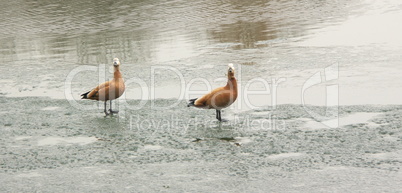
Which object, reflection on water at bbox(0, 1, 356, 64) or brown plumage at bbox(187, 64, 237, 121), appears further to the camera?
reflection on water at bbox(0, 1, 356, 64)

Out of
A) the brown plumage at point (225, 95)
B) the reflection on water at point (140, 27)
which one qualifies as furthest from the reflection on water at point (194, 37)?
the brown plumage at point (225, 95)

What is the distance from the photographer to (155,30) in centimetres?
1773

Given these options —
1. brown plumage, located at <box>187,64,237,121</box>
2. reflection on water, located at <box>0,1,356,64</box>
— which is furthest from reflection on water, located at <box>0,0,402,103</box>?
brown plumage, located at <box>187,64,237,121</box>

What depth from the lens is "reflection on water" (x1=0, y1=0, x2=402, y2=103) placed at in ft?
39.4

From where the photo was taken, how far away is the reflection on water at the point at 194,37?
39.4 ft

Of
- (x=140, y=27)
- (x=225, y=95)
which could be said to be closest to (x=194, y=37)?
(x=140, y=27)

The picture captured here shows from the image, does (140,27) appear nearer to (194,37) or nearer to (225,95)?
(194,37)

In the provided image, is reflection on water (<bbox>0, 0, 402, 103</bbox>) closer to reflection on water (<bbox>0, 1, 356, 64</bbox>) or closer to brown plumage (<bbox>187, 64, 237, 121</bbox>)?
reflection on water (<bbox>0, 1, 356, 64</bbox>)

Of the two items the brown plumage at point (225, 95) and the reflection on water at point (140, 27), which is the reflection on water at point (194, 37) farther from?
the brown plumage at point (225, 95)

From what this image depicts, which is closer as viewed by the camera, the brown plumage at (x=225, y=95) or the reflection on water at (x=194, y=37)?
the brown plumage at (x=225, y=95)

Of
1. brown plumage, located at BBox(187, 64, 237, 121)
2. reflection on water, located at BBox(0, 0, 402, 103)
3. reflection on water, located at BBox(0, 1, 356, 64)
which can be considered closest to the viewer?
brown plumage, located at BBox(187, 64, 237, 121)

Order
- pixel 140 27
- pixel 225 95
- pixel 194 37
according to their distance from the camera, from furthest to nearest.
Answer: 1. pixel 140 27
2. pixel 194 37
3. pixel 225 95

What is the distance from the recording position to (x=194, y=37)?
1588 centimetres

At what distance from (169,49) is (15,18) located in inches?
424
